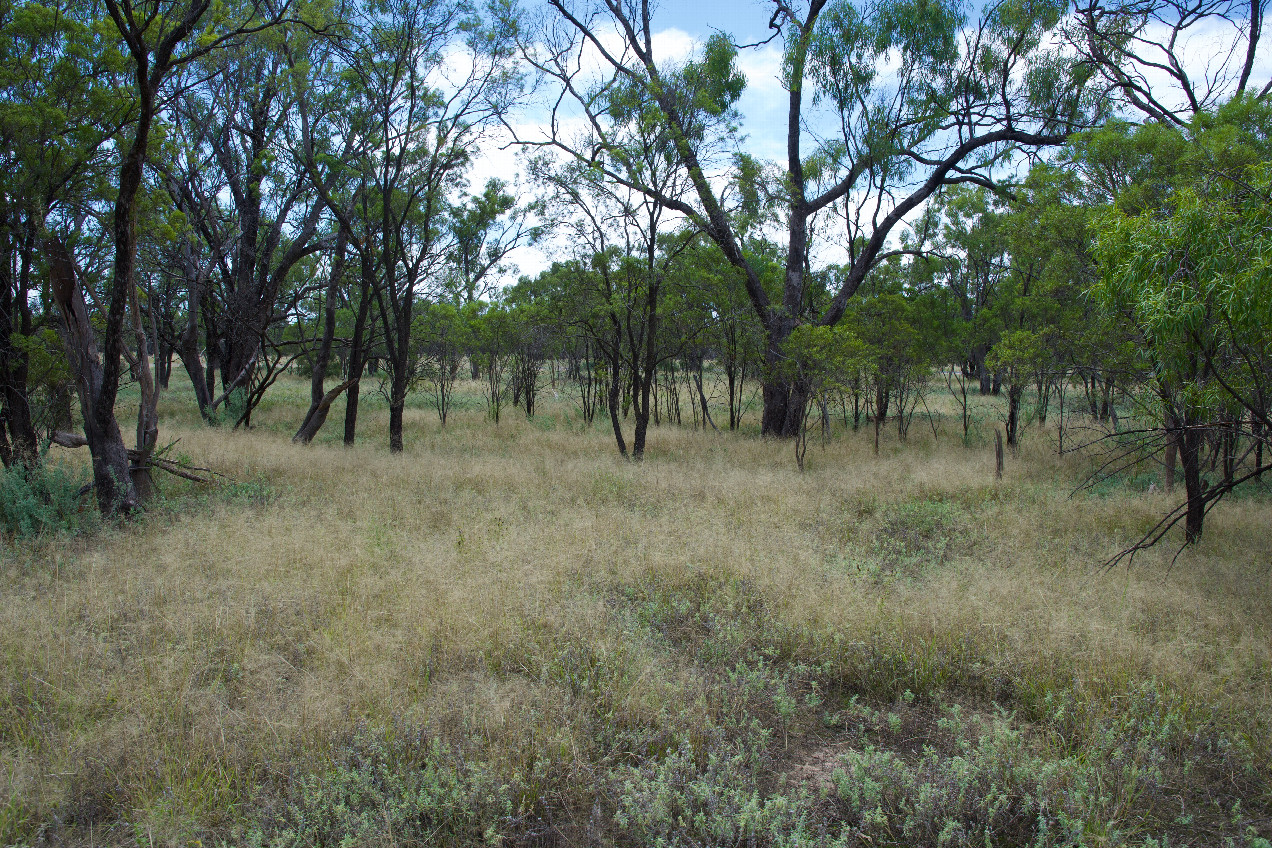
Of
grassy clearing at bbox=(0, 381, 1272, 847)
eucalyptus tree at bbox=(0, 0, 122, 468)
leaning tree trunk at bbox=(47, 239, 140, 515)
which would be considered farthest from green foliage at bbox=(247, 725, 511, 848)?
eucalyptus tree at bbox=(0, 0, 122, 468)

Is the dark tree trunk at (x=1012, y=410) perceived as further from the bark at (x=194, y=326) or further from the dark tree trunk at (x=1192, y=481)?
the bark at (x=194, y=326)

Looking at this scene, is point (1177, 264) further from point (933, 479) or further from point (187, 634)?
point (187, 634)

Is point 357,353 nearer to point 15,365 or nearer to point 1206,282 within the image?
point 15,365

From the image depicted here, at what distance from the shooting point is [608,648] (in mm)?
4770

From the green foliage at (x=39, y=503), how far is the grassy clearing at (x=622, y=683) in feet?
1.41

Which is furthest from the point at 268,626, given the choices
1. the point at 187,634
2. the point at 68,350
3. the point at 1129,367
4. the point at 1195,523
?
the point at 1129,367

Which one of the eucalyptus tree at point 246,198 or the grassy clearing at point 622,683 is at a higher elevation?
the eucalyptus tree at point 246,198

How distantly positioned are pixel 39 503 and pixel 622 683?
7.23 m

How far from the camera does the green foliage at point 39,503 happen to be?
7086 mm

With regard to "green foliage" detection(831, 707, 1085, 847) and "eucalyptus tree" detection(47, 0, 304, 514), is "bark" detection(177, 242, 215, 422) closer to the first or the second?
"eucalyptus tree" detection(47, 0, 304, 514)

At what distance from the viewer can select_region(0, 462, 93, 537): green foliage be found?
279 inches

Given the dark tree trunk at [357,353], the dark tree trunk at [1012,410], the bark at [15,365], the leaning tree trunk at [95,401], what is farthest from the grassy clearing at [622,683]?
the dark tree trunk at [1012,410]

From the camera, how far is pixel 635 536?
772 cm

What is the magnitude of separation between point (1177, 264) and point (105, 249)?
42.5 ft
